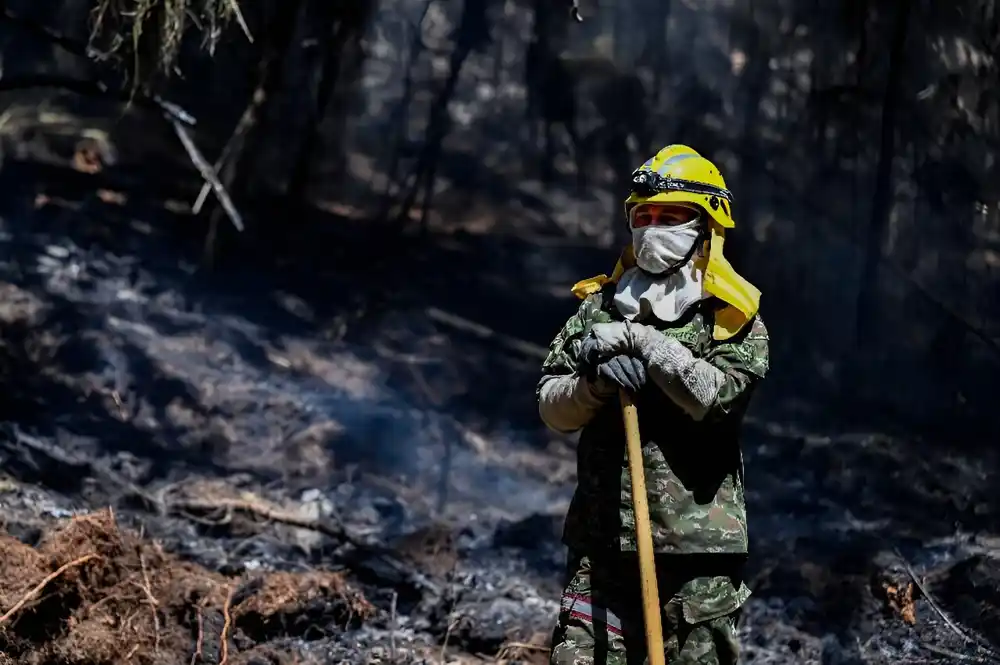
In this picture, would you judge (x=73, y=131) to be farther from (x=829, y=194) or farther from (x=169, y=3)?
(x=829, y=194)

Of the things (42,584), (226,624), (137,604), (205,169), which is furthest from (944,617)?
(205,169)

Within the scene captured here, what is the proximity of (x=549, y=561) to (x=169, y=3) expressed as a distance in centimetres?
284

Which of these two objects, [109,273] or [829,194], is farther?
[109,273]

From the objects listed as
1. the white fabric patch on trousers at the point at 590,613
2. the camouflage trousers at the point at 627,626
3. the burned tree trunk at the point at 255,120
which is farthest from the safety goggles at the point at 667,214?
the burned tree trunk at the point at 255,120

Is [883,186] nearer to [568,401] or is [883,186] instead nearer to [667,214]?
[667,214]

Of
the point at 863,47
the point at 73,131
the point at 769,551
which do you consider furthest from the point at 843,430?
the point at 73,131

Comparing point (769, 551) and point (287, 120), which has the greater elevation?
point (287, 120)

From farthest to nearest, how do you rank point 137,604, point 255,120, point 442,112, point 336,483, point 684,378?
point 255,120 < point 442,112 < point 336,483 < point 137,604 < point 684,378

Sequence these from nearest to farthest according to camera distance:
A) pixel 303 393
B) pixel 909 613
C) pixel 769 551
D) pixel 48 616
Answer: pixel 48 616
pixel 909 613
pixel 769 551
pixel 303 393

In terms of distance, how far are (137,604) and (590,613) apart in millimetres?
2043

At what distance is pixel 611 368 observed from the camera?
89.2 inches

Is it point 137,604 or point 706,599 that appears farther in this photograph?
point 137,604

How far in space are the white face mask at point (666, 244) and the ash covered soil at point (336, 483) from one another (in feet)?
6.83

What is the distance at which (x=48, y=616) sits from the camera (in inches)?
142
